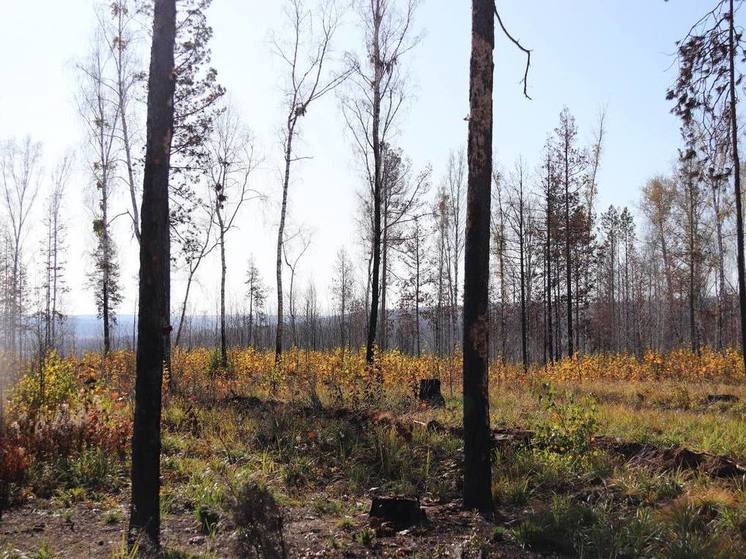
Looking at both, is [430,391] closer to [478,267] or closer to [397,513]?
[397,513]

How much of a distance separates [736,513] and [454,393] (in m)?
7.56

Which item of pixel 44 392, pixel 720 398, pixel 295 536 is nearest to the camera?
pixel 295 536

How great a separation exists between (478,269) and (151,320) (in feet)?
9.01

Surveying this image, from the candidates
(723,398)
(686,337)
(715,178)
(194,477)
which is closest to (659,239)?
(686,337)

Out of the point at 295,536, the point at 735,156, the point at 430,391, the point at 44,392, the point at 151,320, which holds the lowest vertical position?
the point at 295,536

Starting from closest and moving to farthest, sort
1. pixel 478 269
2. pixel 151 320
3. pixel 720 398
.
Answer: pixel 151 320
pixel 478 269
pixel 720 398

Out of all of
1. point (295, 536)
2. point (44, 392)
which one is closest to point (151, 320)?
point (295, 536)

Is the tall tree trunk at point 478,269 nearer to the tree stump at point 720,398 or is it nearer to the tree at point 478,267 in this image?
the tree at point 478,267

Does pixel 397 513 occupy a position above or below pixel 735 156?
below

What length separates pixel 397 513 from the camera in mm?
4625

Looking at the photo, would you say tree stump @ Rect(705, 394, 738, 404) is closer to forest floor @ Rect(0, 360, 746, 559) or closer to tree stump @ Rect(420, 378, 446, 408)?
forest floor @ Rect(0, 360, 746, 559)

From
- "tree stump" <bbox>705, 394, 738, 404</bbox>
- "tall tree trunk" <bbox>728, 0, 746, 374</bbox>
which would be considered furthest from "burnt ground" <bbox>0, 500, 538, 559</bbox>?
"tree stump" <bbox>705, 394, 738, 404</bbox>

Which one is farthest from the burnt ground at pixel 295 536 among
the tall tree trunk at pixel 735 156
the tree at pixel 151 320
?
the tall tree trunk at pixel 735 156

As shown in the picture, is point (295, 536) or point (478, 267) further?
point (478, 267)
